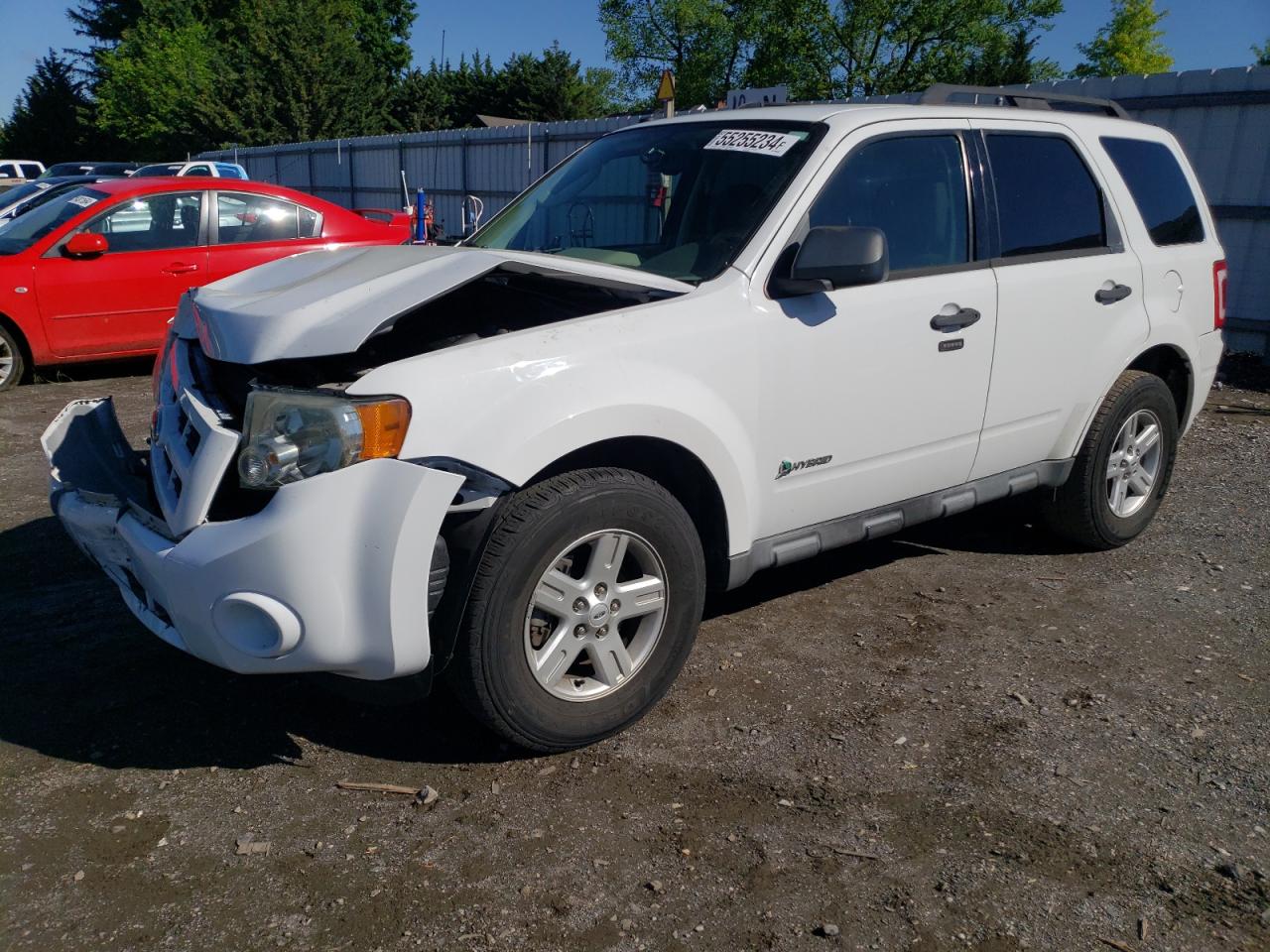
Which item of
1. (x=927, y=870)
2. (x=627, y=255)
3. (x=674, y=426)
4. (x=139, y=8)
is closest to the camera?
(x=927, y=870)

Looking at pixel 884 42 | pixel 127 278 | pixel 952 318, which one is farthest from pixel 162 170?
pixel 884 42

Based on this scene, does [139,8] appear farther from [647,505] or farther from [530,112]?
[647,505]

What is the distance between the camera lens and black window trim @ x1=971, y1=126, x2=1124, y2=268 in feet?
13.6

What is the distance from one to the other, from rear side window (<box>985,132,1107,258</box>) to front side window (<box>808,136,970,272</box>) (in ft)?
0.79

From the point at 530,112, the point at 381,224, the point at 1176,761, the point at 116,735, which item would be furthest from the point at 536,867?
the point at 530,112

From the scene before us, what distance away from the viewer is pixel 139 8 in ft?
176

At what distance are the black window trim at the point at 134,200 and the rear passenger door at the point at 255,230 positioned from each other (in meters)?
0.08

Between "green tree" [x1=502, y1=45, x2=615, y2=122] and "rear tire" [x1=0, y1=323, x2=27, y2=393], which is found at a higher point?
"green tree" [x1=502, y1=45, x2=615, y2=122]

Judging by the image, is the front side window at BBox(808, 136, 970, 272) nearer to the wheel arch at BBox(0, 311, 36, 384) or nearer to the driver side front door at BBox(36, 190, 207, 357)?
the driver side front door at BBox(36, 190, 207, 357)

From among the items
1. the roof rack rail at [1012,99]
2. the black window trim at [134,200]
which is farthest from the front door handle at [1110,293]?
the black window trim at [134,200]

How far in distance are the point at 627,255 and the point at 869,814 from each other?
2.06 metres

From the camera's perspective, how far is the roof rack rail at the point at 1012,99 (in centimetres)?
453

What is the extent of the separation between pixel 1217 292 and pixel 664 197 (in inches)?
115

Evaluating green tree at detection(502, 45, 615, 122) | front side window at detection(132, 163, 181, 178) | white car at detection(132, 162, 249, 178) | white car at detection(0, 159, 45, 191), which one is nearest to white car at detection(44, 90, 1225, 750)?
white car at detection(132, 162, 249, 178)
